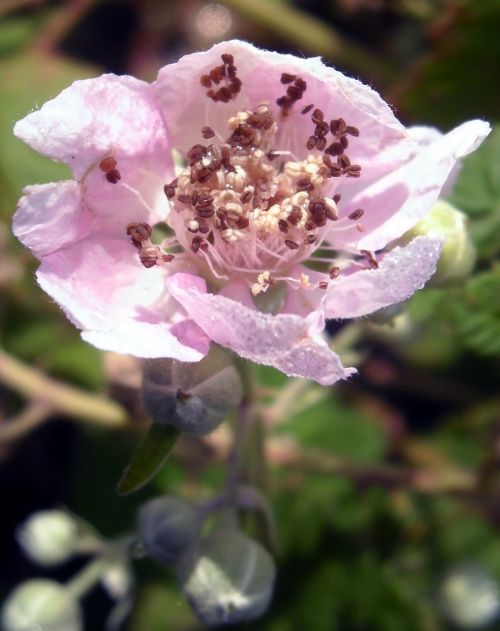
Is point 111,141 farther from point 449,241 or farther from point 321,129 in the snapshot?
point 449,241

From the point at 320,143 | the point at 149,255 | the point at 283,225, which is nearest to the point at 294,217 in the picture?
the point at 283,225

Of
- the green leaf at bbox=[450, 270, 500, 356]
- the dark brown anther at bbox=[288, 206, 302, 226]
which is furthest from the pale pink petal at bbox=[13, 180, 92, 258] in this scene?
the green leaf at bbox=[450, 270, 500, 356]

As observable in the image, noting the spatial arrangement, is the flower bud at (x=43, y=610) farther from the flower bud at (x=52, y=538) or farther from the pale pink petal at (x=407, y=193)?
the pale pink petal at (x=407, y=193)

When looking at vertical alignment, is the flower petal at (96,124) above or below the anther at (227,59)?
below

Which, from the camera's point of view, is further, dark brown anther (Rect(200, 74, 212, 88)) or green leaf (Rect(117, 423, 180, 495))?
dark brown anther (Rect(200, 74, 212, 88))

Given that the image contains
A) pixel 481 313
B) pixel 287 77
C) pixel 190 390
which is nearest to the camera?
pixel 190 390

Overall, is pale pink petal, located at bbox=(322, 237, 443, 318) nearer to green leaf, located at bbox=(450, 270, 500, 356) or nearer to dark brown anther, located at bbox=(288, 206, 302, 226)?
dark brown anther, located at bbox=(288, 206, 302, 226)

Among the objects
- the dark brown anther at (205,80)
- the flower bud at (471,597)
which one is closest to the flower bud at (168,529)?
the dark brown anther at (205,80)
